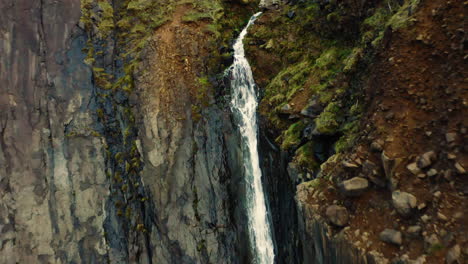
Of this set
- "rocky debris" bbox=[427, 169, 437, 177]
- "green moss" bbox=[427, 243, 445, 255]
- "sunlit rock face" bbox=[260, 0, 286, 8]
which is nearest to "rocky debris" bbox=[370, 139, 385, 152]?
"rocky debris" bbox=[427, 169, 437, 177]

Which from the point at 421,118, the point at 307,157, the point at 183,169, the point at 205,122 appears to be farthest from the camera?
the point at 205,122

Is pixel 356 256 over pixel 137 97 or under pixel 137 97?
under

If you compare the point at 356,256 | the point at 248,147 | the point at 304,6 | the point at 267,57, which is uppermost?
the point at 304,6

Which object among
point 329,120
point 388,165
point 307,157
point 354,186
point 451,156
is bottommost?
point 354,186

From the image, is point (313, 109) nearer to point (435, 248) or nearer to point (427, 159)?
point (427, 159)

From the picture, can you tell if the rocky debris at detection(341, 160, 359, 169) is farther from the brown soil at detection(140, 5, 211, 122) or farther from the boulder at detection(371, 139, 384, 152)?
the brown soil at detection(140, 5, 211, 122)

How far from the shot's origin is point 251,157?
46.4ft

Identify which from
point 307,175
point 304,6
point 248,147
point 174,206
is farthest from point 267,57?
point 174,206

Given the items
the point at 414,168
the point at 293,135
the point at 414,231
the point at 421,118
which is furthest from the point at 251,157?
the point at 414,231

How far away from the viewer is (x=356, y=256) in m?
6.56

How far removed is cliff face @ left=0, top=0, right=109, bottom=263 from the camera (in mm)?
15797

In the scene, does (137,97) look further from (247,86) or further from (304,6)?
→ (304,6)

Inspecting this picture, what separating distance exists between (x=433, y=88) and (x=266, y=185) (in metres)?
7.30

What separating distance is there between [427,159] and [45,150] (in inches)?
647
